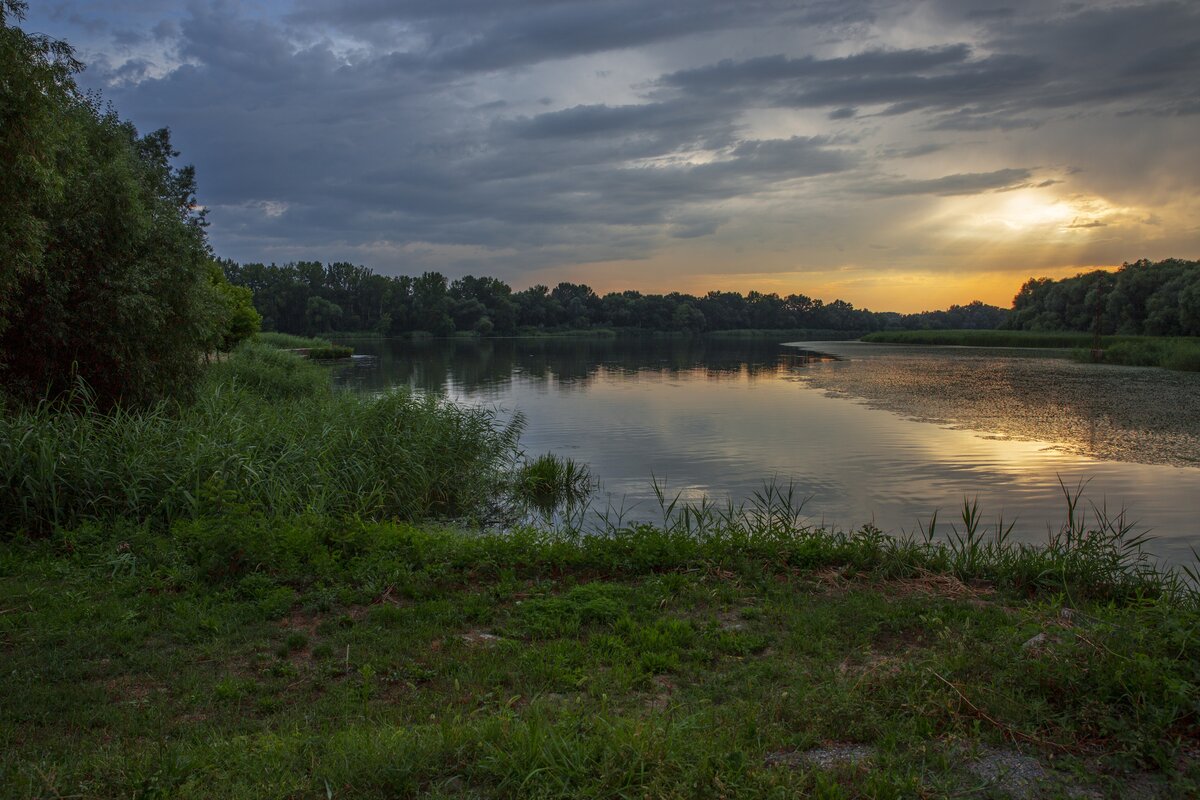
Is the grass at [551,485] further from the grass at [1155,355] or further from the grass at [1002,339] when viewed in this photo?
the grass at [1002,339]

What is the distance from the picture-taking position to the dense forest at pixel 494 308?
119 m

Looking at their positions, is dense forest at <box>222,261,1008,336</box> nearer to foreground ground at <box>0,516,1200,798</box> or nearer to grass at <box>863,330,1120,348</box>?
grass at <box>863,330,1120,348</box>

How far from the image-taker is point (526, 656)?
15.8 ft

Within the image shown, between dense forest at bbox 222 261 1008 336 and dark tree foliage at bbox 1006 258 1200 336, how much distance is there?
1818 inches

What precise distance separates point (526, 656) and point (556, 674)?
1.13 feet

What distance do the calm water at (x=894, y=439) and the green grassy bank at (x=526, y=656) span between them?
457 cm

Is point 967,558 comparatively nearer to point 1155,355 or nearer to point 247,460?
point 247,460

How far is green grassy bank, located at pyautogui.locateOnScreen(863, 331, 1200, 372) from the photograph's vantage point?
38.3 meters

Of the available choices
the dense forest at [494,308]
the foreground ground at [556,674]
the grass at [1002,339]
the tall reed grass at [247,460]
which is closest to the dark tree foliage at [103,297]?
A: the tall reed grass at [247,460]

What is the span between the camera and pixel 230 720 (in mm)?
4059

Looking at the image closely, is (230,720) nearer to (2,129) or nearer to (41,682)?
(41,682)

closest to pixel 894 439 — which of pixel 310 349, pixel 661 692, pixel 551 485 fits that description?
pixel 551 485

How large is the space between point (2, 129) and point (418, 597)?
561cm

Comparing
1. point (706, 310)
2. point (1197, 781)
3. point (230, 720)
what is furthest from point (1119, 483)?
point (706, 310)
